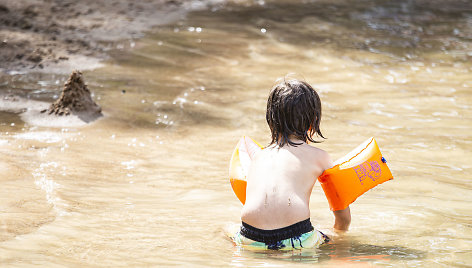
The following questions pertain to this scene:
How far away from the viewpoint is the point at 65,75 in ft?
23.8

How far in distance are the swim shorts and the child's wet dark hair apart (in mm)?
441

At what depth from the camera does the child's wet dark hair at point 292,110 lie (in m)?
3.18

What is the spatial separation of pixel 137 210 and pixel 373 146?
154 centimetres

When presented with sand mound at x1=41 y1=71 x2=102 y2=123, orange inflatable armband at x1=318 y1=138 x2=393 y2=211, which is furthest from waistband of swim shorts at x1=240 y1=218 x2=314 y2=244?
sand mound at x1=41 y1=71 x2=102 y2=123

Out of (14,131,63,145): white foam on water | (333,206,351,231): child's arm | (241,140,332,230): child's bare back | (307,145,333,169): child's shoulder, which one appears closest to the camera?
(241,140,332,230): child's bare back

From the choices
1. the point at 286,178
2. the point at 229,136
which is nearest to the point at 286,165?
the point at 286,178

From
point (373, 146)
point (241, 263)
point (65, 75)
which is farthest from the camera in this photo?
point (65, 75)

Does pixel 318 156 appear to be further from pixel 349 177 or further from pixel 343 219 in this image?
pixel 343 219

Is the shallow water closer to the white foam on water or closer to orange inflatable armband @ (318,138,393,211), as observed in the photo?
the white foam on water

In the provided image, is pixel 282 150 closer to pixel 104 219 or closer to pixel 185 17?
pixel 104 219

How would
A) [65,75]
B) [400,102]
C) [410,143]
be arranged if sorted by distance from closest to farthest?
[410,143] → [400,102] → [65,75]

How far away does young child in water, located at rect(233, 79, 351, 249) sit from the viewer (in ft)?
10.0

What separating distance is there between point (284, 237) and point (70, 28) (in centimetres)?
626

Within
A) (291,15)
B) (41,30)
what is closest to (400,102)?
(291,15)
